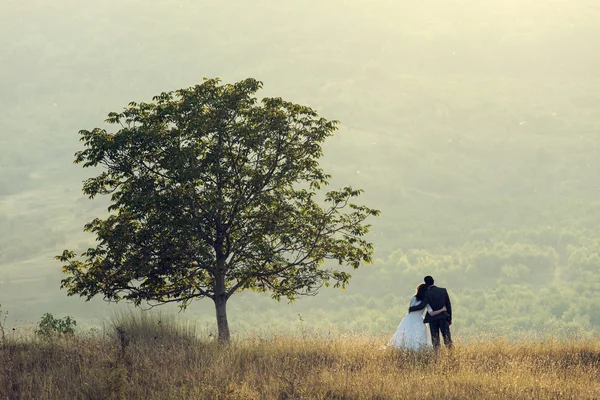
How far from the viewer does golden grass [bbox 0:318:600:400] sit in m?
13.8

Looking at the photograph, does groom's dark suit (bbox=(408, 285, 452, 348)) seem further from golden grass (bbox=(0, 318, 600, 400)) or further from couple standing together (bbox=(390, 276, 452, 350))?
golden grass (bbox=(0, 318, 600, 400))

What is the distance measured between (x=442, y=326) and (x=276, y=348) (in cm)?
443

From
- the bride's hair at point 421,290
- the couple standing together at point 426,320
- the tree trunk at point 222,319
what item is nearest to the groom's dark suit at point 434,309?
the couple standing together at point 426,320

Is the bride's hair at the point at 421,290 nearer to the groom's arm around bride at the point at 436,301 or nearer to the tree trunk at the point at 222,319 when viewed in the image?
the groom's arm around bride at the point at 436,301

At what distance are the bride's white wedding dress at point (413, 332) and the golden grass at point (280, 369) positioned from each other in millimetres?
486

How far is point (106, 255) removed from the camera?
860 inches

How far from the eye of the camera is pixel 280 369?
53.6 feet

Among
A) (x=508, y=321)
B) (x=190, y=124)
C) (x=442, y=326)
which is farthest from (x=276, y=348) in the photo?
(x=508, y=321)

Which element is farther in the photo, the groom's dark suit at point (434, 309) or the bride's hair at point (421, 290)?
the bride's hair at point (421, 290)

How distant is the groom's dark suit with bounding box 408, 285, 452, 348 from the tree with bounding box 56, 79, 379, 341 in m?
4.14

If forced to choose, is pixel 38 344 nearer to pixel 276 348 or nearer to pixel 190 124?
pixel 276 348

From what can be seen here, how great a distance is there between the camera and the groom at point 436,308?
1819cm

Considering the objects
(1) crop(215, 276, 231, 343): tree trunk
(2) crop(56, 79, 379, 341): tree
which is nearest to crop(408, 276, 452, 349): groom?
(2) crop(56, 79, 379, 341): tree

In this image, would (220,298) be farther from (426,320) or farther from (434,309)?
(434,309)
